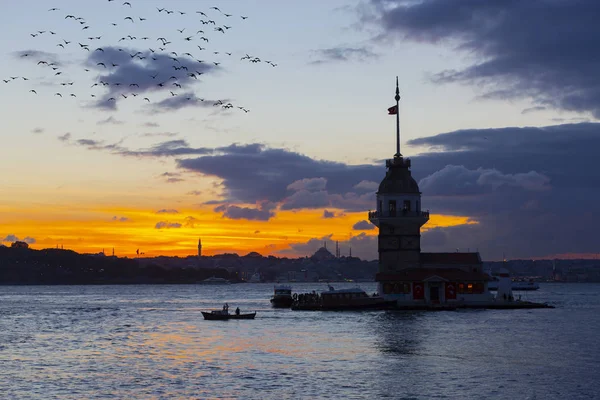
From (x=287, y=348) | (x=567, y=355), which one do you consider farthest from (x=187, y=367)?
(x=567, y=355)

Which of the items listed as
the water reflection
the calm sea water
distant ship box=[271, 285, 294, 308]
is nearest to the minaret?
the water reflection

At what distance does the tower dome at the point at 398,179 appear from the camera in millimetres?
126750

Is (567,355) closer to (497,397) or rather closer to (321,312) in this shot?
(497,397)

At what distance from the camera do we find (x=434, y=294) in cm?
12238

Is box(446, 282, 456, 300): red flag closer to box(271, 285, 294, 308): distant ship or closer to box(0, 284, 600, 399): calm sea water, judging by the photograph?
box(0, 284, 600, 399): calm sea water

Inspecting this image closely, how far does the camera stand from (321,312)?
427 ft

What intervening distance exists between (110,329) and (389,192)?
45.0 metres

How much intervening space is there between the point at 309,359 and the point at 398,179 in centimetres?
6199

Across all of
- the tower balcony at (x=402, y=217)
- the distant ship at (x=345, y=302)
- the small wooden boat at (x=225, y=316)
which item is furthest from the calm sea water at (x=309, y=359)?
the tower balcony at (x=402, y=217)

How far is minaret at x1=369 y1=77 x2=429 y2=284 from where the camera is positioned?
125 meters

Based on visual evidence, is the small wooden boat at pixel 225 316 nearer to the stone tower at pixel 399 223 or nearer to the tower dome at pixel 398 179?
the stone tower at pixel 399 223

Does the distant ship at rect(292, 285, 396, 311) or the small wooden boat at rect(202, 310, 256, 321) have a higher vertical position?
the distant ship at rect(292, 285, 396, 311)

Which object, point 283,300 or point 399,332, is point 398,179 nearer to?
point 283,300

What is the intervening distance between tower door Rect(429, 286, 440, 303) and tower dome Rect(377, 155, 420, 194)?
14477 millimetres
